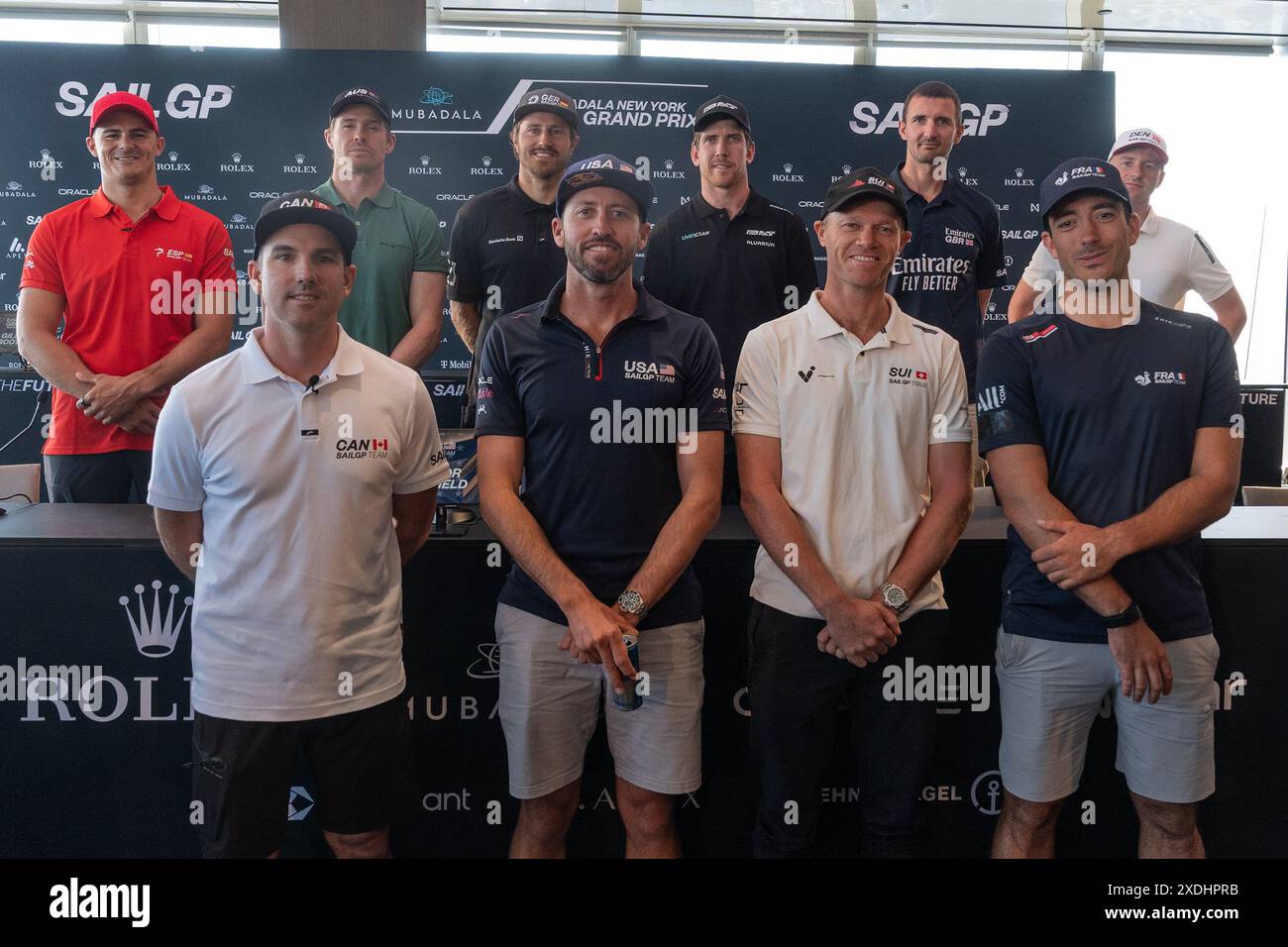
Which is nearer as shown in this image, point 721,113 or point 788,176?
point 721,113

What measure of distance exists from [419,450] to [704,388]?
61 cm

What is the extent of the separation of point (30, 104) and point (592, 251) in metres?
5.49

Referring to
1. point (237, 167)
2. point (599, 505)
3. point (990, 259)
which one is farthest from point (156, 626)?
point (237, 167)

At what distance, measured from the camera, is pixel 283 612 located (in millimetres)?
1860

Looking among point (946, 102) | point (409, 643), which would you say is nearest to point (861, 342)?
point (409, 643)

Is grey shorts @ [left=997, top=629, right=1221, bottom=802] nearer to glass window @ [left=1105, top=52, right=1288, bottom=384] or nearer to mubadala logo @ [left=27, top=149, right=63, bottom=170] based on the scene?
glass window @ [left=1105, top=52, right=1288, bottom=384]

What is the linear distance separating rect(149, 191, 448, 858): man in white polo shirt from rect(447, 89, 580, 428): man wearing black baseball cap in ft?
3.95

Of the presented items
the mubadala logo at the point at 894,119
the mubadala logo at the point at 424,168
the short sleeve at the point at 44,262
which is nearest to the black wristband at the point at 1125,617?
the short sleeve at the point at 44,262

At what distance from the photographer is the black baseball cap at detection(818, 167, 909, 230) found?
2171 millimetres

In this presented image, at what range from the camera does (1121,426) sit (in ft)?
6.87

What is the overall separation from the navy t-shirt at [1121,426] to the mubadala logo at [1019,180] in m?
4.57

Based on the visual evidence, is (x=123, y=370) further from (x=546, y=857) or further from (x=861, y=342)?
(x=861, y=342)

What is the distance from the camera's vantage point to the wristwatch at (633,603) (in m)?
2.01

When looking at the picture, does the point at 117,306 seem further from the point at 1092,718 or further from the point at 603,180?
the point at 1092,718
